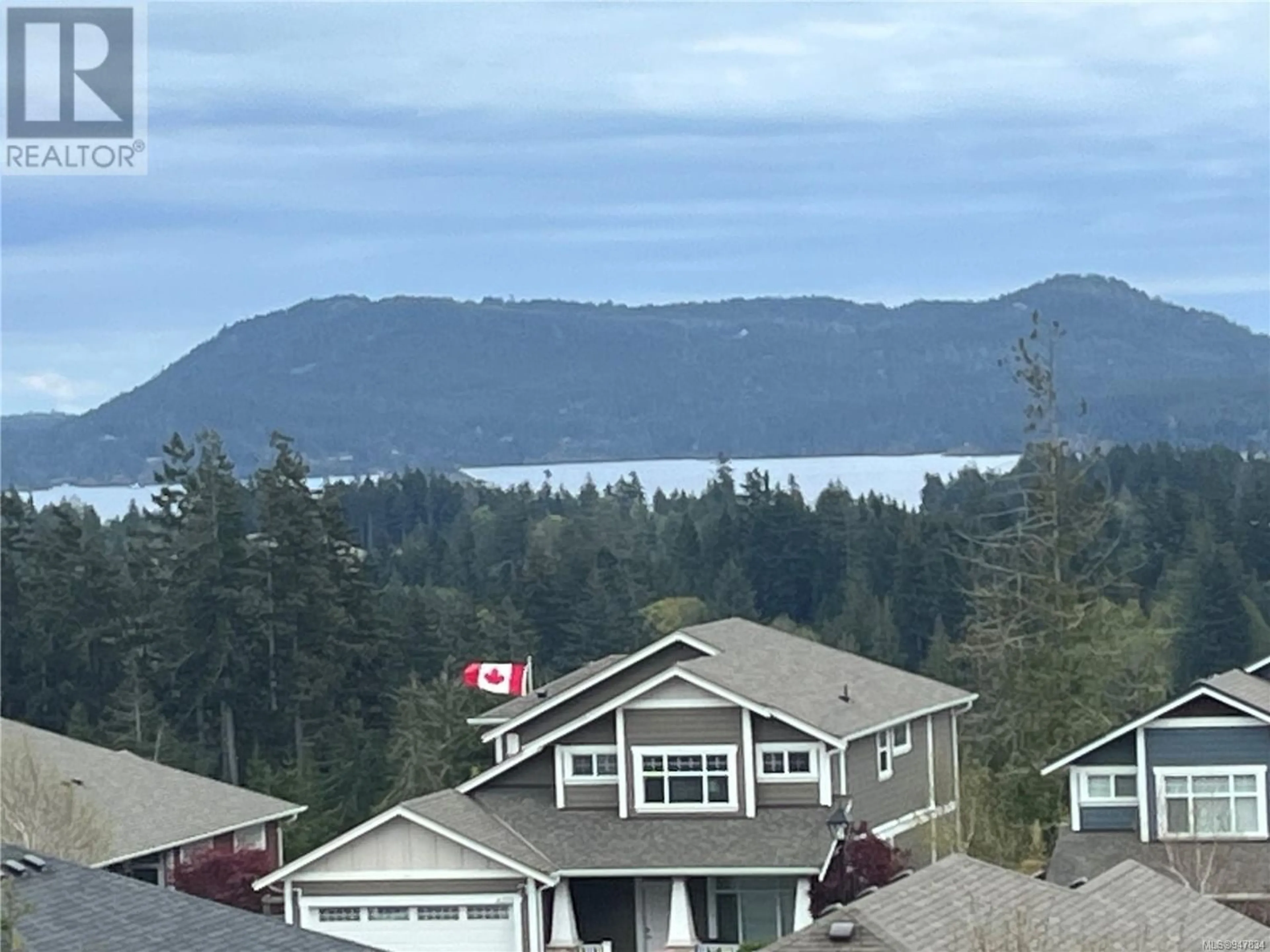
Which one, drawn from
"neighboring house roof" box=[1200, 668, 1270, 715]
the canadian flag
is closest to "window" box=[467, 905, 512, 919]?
"neighboring house roof" box=[1200, 668, 1270, 715]

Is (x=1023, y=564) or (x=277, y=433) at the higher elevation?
(x=277, y=433)

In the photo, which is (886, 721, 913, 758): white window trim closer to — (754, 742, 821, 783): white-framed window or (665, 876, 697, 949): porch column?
(754, 742, 821, 783): white-framed window

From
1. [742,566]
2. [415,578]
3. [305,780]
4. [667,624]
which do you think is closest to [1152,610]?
[667,624]

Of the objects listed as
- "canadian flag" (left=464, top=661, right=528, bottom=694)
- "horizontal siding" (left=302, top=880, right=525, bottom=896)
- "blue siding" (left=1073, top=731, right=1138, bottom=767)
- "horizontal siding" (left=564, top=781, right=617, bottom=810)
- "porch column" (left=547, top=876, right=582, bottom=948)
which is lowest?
"porch column" (left=547, top=876, right=582, bottom=948)

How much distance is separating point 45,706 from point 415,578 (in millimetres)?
50065

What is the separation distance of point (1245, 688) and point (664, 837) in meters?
8.67

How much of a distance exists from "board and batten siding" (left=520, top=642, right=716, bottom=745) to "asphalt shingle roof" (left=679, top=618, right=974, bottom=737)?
1.61 feet

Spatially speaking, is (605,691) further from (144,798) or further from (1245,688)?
(1245,688)

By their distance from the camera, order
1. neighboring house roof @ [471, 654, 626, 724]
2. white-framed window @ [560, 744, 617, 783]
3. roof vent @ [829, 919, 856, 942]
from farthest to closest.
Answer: neighboring house roof @ [471, 654, 626, 724] → white-framed window @ [560, 744, 617, 783] → roof vent @ [829, 919, 856, 942]

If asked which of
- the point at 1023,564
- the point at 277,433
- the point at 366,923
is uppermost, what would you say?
the point at 277,433

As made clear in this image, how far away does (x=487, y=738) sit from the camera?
1544 inches

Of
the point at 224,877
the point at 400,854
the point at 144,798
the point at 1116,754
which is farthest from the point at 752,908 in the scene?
the point at 144,798

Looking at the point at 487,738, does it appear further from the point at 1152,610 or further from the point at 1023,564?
the point at 1152,610

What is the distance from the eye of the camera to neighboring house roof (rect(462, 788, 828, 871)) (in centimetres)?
3459
